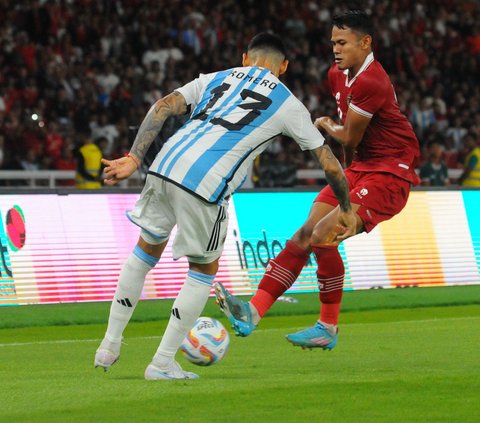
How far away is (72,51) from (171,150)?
15519 millimetres

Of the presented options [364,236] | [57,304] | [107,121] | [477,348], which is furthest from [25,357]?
[107,121]

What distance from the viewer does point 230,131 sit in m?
7.93

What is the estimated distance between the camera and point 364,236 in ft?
53.3

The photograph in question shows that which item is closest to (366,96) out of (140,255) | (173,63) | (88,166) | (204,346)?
(140,255)

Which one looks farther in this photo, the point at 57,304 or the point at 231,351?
the point at 57,304

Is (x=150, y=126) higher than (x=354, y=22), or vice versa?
(x=354, y=22)

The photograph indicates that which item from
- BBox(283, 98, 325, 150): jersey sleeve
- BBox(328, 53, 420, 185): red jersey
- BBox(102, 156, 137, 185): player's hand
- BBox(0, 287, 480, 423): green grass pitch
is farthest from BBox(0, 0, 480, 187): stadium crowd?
BBox(102, 156, 137, 185): player's hand

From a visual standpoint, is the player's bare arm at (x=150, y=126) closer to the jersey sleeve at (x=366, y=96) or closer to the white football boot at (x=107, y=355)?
the white football boot at (x=107, y=355)

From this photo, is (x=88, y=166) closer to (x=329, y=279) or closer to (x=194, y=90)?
(x=329, y=279)

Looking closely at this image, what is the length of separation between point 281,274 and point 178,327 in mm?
1629

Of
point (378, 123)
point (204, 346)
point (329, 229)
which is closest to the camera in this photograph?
point (204, 346)

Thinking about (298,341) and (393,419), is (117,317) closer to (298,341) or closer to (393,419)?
(298,341)

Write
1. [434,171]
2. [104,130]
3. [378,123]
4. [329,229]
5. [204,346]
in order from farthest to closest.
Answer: [104,130], [434,171], [378,123], [329,229], [204,346]

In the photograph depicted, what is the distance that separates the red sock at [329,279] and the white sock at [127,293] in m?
1.61
